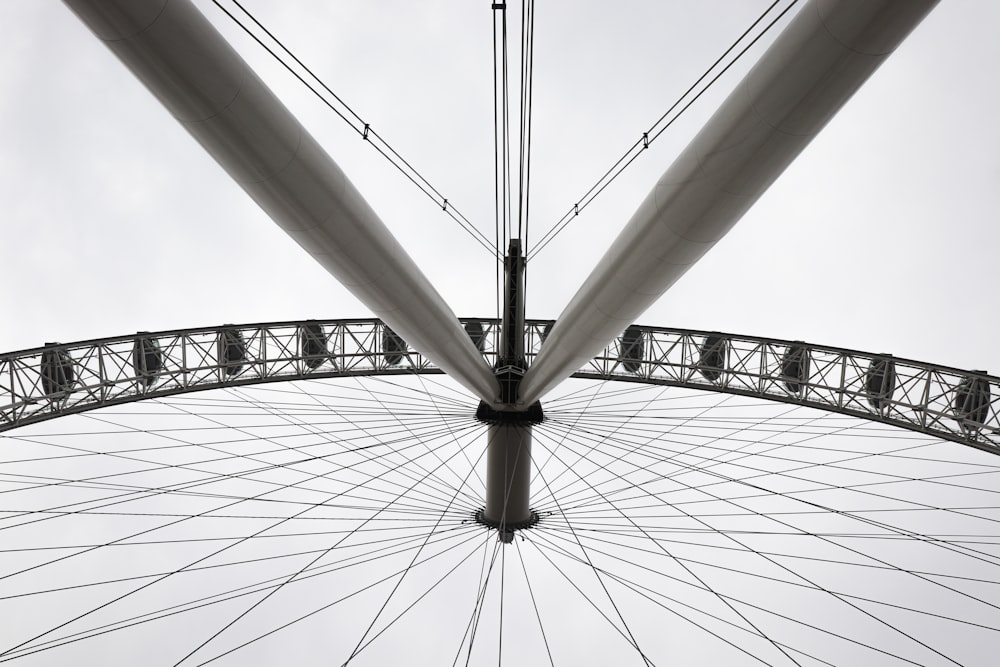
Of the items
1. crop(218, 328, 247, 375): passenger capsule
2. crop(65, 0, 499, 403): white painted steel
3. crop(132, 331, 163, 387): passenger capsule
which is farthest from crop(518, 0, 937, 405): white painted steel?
crop(132, 331, 163, 387): passenger capsule

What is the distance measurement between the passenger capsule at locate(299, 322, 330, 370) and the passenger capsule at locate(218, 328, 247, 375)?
7.53ft

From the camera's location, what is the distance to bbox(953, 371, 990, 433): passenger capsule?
21.5m

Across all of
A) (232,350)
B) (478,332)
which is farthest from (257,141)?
(478,332)

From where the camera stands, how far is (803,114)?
7.57 meters

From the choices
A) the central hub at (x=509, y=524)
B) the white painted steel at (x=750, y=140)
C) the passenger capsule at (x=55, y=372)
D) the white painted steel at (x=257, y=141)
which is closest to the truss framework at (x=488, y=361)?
the passenger capsule at (x=55, y=372)

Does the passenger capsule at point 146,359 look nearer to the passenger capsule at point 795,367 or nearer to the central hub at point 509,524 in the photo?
the central hub at point 509,524

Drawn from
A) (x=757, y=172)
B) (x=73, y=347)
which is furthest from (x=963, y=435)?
(x=73, y=347)

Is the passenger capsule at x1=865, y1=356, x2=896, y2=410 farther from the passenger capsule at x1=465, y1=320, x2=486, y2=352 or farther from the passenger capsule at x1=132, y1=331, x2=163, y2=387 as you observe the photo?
the passenger capsule at x1=132, y1=331, x2=163, y2=387

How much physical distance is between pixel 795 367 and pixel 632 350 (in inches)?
260

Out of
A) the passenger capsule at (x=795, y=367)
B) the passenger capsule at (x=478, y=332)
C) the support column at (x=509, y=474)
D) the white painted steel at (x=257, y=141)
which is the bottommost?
the support column at (x=509, y=474)

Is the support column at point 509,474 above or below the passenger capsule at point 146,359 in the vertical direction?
below

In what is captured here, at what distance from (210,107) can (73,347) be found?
18.4 m

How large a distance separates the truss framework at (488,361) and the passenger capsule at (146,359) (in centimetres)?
4

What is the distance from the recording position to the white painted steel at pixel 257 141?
23.0 ft
